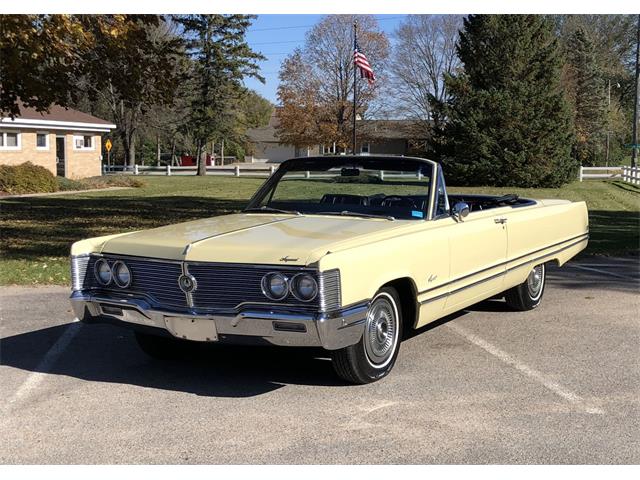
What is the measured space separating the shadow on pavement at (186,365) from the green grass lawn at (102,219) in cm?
165

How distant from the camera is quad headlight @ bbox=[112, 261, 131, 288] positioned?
5.14 metres

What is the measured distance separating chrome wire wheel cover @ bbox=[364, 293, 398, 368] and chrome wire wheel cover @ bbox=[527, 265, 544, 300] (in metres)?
2.82

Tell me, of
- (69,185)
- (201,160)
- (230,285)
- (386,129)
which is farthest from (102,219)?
(386,129)

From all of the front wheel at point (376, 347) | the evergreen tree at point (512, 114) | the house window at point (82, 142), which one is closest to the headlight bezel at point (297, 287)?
the front wheel at point (376, 347)

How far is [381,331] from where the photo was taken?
16.9 ft

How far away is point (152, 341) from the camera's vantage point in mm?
5848

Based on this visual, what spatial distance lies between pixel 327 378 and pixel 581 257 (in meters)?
7.99

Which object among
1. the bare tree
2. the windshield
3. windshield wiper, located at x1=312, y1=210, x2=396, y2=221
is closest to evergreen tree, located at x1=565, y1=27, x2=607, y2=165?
the bare tree

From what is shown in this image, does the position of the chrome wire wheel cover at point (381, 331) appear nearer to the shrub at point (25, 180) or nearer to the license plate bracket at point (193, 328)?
the license plate bracket at point (193, 328)

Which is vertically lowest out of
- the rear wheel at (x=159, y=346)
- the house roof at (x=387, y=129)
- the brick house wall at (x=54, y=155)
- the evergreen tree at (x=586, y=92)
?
the rear wheel at (x=159, y=346)

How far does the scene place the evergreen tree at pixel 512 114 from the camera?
36.3 m

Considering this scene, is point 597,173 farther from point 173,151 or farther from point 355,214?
point 355,214

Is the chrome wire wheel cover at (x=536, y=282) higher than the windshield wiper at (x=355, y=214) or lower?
lower

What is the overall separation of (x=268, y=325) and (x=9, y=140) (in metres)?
32.3
